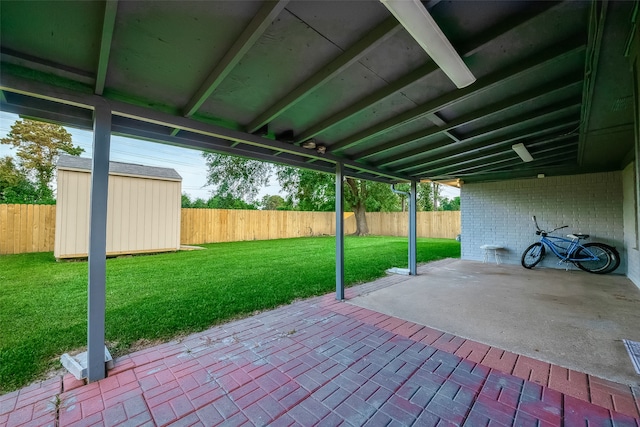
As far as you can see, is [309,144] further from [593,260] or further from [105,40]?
[593,260]

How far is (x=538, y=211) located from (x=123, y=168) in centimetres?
1103

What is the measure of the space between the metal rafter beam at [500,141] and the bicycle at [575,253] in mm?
3471

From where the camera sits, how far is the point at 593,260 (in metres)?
5.43

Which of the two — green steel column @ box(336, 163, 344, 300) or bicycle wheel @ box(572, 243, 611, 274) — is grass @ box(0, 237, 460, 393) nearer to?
green steel column @ box(336, 163, 344, 300)

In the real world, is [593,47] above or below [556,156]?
below

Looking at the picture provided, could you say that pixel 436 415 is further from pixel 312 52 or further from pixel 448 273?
pixel 448 273

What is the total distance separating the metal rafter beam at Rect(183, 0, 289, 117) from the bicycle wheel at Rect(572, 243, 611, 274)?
741 centimetres

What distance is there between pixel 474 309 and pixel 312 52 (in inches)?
138

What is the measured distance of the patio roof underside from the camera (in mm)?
1357

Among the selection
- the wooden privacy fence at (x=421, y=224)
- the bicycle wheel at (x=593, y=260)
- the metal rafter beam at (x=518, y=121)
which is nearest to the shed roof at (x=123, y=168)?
the metal rafter beam at (x=518, y=121)

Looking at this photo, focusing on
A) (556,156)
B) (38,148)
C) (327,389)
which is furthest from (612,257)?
(38,148)

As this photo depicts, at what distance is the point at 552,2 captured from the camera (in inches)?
53.4

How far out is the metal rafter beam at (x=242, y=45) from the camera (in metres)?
1.25

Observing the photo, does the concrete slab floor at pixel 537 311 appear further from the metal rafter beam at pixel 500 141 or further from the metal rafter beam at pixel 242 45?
the metal rafter beam at pixel 242 45
